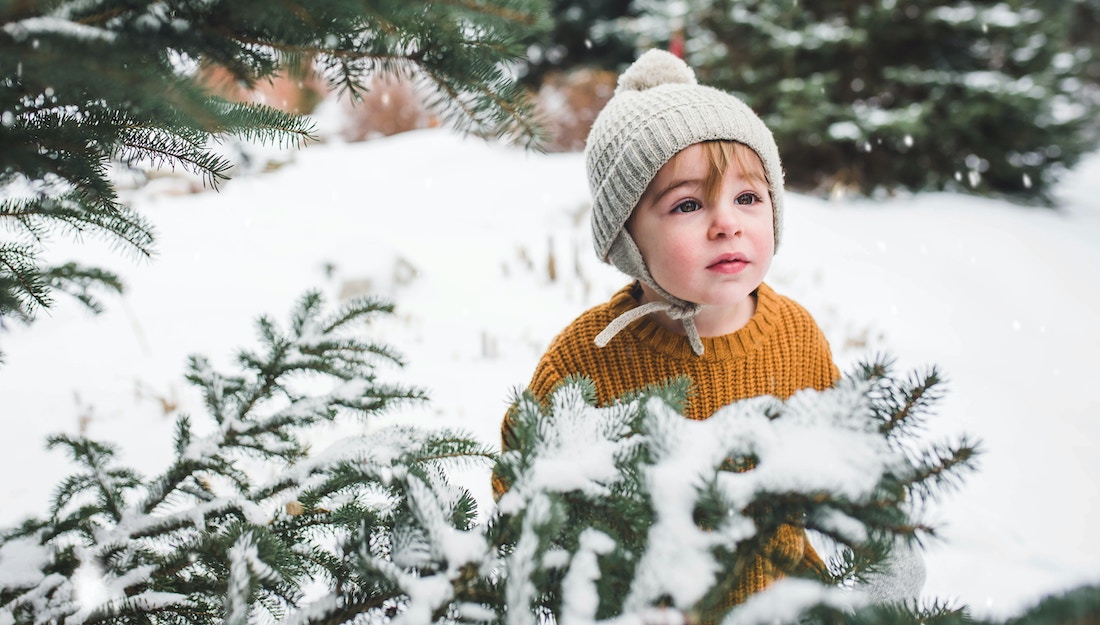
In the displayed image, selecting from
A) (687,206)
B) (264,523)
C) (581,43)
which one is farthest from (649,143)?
(581,43)

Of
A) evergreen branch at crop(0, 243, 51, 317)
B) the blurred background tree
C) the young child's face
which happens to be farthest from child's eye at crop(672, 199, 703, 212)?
the blurred background tree

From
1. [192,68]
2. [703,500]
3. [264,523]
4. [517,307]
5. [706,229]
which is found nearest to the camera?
[703,500]

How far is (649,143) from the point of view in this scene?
134 centimetres

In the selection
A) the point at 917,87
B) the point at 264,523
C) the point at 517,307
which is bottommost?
the point at 264,523

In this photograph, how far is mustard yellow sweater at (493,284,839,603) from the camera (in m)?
1.49

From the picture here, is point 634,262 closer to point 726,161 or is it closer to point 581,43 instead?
point 726,161

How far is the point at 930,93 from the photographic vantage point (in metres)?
6.39

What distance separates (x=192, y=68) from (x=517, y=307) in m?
3.26

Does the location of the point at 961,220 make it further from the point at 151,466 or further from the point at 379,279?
the point at 151,466

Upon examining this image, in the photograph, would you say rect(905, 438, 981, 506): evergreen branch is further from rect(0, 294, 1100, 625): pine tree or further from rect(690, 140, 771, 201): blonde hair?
rect(690, 140, 771, 201): blonde hair

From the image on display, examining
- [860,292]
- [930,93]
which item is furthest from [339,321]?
[930,93]

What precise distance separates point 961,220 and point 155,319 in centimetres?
648

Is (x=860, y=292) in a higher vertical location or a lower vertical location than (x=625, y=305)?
higher

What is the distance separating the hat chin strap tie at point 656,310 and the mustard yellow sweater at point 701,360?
52mm
